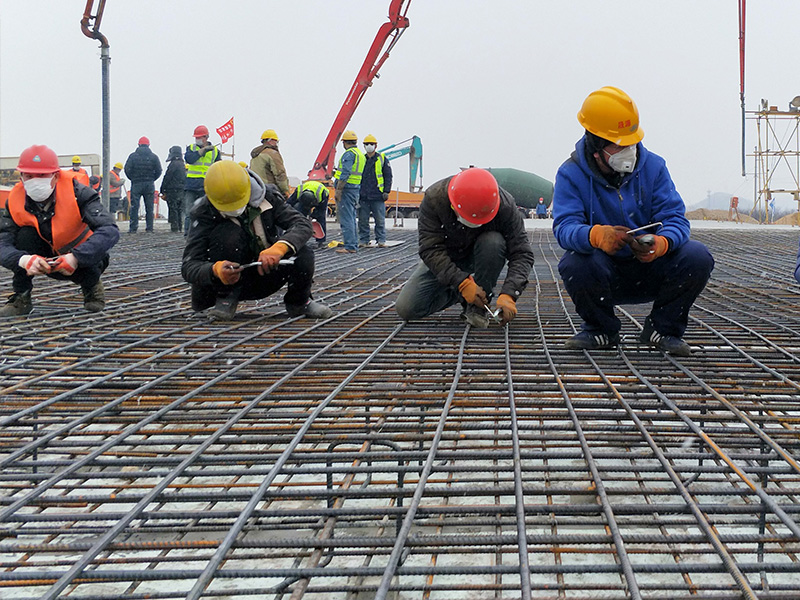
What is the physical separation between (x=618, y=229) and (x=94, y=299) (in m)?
2.63

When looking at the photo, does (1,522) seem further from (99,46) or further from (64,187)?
(99,46)

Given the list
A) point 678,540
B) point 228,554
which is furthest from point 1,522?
point 678,540

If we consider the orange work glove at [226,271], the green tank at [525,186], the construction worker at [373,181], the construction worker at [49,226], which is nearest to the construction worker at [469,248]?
the orange work glove at [226,271]

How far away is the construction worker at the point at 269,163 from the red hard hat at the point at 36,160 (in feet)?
13.9

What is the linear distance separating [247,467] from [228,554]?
1.87ft

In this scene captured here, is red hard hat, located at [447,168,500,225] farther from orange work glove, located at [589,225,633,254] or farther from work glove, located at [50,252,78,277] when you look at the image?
work glove, located at [50,252,78,277]

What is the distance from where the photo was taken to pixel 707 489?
155 cm

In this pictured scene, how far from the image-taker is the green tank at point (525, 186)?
27438mm

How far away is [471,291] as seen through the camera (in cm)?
317

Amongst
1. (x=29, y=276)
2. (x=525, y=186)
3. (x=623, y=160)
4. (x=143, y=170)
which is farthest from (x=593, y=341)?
(x=525, y=186)

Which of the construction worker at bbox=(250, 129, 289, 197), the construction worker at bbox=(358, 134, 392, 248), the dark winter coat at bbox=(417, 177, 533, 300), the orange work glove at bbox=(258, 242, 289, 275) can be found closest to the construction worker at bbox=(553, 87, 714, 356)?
the dark winter coat at bbox=(417, 177, 533, 300)

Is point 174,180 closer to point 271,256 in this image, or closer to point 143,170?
point 143,170

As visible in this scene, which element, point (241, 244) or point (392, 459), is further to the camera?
point (241, 244)

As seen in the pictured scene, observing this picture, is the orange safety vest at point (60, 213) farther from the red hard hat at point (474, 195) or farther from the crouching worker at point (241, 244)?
the red hard hat at point (474, 195)
